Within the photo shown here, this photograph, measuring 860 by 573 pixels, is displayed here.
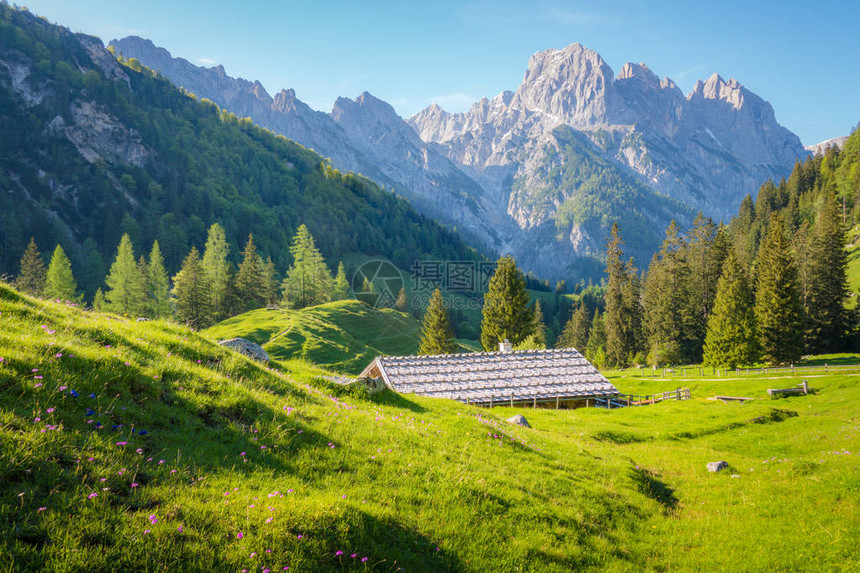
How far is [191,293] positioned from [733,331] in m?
96.1

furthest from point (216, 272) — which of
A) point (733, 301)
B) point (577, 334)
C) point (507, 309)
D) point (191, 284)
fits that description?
point (577, 334)

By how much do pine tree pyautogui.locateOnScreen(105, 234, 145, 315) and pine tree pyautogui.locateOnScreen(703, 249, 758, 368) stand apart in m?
102

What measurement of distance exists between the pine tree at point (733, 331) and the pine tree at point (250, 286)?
310 ft

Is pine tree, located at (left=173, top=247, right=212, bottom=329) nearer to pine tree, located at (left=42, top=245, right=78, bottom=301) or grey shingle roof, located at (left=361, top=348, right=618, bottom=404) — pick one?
pine tree, located at (left=42, top=245, right=78, bottom=301)

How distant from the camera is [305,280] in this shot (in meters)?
114

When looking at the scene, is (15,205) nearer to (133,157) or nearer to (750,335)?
(133,157)

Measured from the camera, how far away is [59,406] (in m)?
6.70

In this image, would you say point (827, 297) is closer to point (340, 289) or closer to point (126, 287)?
point (340, 289)

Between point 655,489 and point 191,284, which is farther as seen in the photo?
point 191,284

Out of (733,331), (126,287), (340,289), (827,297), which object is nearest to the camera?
(733,331)

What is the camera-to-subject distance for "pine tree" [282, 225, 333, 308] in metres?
113

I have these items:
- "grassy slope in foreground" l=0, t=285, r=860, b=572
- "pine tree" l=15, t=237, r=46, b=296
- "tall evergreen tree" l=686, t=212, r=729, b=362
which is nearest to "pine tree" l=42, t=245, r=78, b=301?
"pine tree" l=15, t=237, r=46, b=296

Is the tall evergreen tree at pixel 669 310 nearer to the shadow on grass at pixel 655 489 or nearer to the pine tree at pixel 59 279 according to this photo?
the shadow on grass at pixel 655 489

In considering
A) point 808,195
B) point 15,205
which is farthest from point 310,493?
point 15,205
